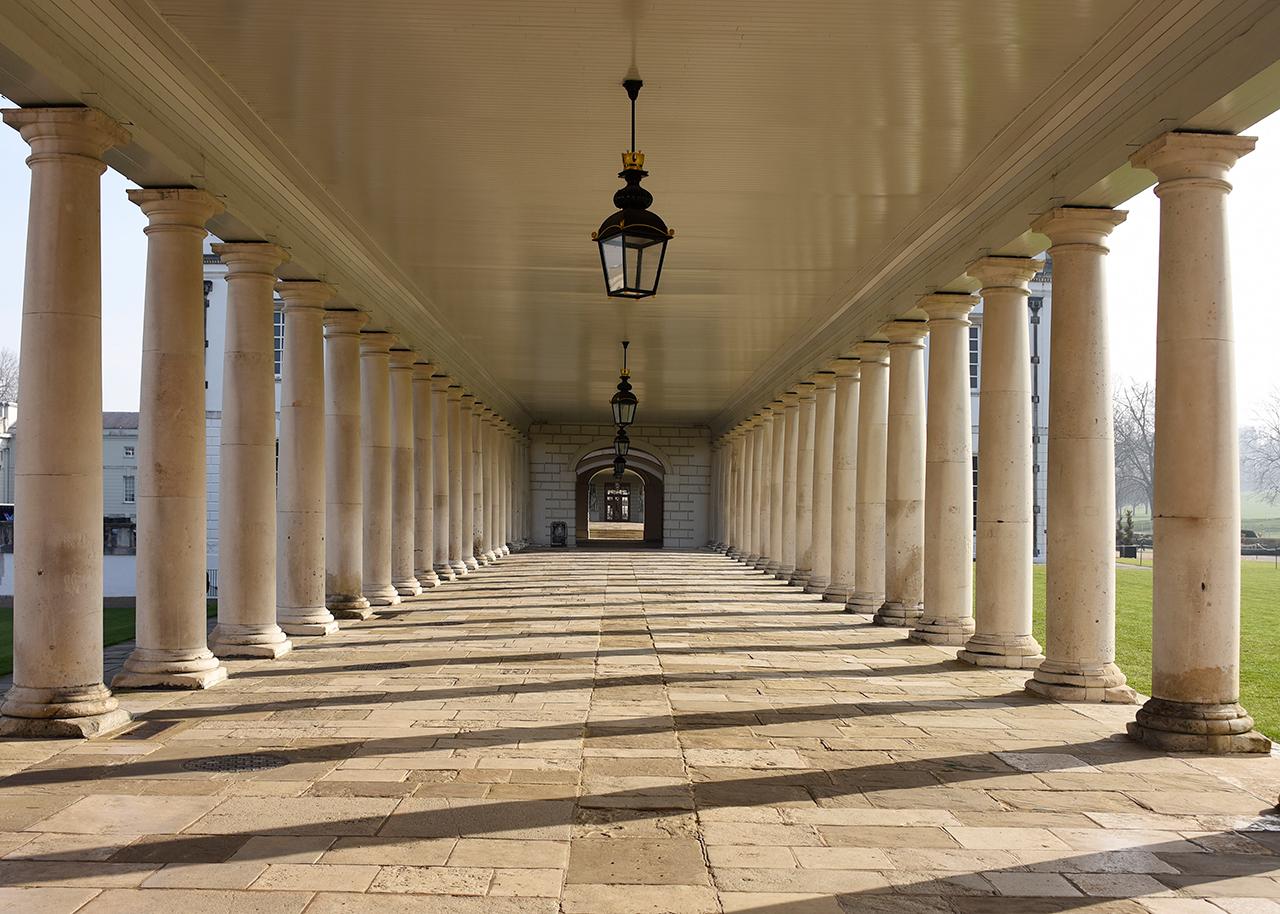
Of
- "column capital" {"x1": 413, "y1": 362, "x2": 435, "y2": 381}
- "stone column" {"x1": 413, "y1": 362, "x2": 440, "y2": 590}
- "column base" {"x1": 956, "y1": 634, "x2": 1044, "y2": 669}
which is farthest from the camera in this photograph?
"stone column" {"x1": 413, "y1": 362, "x2": 440, "y2": 590}

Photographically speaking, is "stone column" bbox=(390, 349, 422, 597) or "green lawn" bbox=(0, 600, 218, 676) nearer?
"green lawn" bbox=(0, 600, 218, 676)

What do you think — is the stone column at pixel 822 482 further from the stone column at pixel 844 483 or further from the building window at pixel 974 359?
the building window at pixel 974 359

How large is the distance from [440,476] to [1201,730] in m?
24.8

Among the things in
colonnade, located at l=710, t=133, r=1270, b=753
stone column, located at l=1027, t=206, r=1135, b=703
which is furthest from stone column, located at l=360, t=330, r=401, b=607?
stone column, located at l=1027, t=206, r=1135, b=703

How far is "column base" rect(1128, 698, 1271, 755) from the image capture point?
11.0 m

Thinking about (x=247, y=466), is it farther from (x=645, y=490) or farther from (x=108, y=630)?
(x=645, y=490)

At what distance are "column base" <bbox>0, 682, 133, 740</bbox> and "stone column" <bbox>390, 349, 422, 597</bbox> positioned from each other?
16.1m

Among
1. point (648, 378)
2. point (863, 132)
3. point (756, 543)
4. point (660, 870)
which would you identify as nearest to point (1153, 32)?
point (863, 132)

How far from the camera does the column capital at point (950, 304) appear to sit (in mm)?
19625

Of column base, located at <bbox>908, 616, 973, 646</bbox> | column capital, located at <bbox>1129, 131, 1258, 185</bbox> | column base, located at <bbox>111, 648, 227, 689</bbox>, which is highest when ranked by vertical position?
column capital, located at <bbox>1129, 131, 1258, 185</bbox>

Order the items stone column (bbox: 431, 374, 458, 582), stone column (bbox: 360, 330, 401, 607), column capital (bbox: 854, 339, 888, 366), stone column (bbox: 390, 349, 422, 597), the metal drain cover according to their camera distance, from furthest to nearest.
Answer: stone column (bbox: 431, 374, 458, 582) → stone column (bbox: 390, 349, 422, 597) → stone column (bbox: 360, 330, 401, 607) → column capital (bbox: 854, 339, 888, 366) → the metal drain cover

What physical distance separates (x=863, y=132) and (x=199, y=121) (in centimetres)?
758

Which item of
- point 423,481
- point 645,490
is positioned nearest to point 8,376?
point 645,490

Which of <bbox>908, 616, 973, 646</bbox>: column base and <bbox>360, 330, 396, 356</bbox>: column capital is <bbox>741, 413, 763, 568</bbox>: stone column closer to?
<bbox>360, 330, 396, 356</bbox>: column capital
